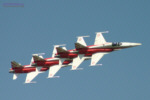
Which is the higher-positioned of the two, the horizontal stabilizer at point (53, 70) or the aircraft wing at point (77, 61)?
the aircraft wing at point (77, 61)

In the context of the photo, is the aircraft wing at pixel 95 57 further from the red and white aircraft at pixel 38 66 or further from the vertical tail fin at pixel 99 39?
the red and white aircraft at pixel 38 66

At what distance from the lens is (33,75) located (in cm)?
15088

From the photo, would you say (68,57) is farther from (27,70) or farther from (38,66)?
(27,70)

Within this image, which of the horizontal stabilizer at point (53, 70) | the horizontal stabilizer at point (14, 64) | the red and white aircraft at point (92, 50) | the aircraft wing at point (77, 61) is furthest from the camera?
the horizontal stabilizer at point (14, 64)

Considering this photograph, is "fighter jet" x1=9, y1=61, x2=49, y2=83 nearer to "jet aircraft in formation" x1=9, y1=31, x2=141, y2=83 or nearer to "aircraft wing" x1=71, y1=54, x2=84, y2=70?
"jet aircraft in formation" x1=9, y1=31, x2=141, y2=83

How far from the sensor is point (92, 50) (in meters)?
146

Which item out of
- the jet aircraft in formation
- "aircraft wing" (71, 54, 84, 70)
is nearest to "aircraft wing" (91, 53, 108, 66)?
the jet aircraft in formation

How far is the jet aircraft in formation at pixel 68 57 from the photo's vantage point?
145125 millimetres

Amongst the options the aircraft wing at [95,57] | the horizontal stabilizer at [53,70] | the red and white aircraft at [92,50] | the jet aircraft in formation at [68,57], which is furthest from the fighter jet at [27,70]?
the aircraft wing at [95,57]

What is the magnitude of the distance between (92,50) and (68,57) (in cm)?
741

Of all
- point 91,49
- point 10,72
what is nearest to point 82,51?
point 91,49

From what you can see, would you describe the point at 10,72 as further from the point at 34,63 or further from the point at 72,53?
the point at 72,53

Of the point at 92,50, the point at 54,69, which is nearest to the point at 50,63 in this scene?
the point at 54,69

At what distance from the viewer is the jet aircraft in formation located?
476ft
